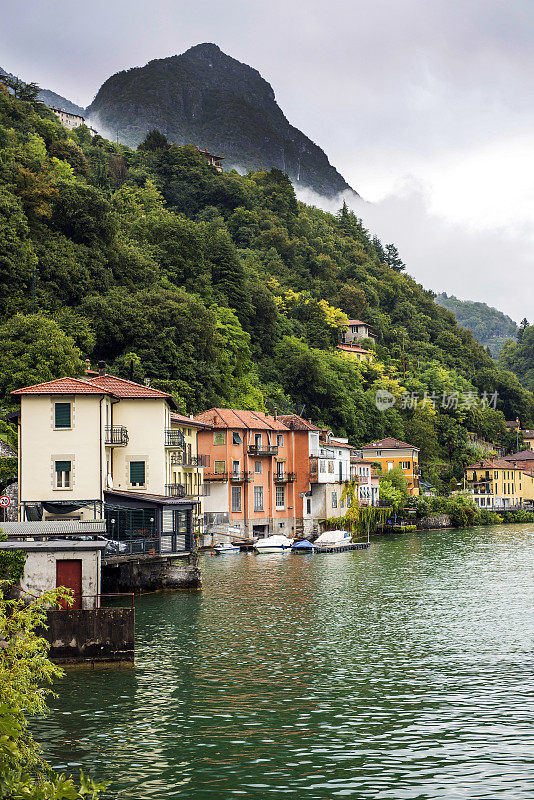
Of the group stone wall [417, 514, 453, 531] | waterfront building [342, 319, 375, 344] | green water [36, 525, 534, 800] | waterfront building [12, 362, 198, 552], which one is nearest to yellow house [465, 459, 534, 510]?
stone wall [417, 514, 453, 531]

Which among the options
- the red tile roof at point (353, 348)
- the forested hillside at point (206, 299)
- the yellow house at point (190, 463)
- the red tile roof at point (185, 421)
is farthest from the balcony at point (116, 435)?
the red tile roof at point (353, 348)

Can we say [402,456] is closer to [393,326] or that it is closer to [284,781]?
[393,326]

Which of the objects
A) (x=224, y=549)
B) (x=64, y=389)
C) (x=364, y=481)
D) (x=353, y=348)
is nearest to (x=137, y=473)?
(x=64, y=389)

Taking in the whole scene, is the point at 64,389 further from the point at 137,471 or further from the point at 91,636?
the point at 91,636

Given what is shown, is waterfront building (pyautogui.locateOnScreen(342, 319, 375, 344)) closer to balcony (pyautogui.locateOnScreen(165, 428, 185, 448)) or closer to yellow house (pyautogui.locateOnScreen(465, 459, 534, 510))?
yellow house (pyautogui.locateOnScreen(465, 459, 534, 510))

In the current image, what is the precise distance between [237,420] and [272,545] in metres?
13.5

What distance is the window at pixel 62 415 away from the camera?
47594mm

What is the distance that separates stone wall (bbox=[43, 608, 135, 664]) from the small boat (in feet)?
156

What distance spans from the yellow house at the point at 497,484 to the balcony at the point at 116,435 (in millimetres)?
97413

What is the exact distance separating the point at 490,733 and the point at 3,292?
7037 cm

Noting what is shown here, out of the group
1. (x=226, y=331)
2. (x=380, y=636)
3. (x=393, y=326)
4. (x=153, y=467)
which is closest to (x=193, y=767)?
(x=380, y=636)

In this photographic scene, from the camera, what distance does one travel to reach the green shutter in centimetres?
4762

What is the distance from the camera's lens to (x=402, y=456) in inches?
5037

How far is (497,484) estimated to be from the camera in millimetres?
151250
